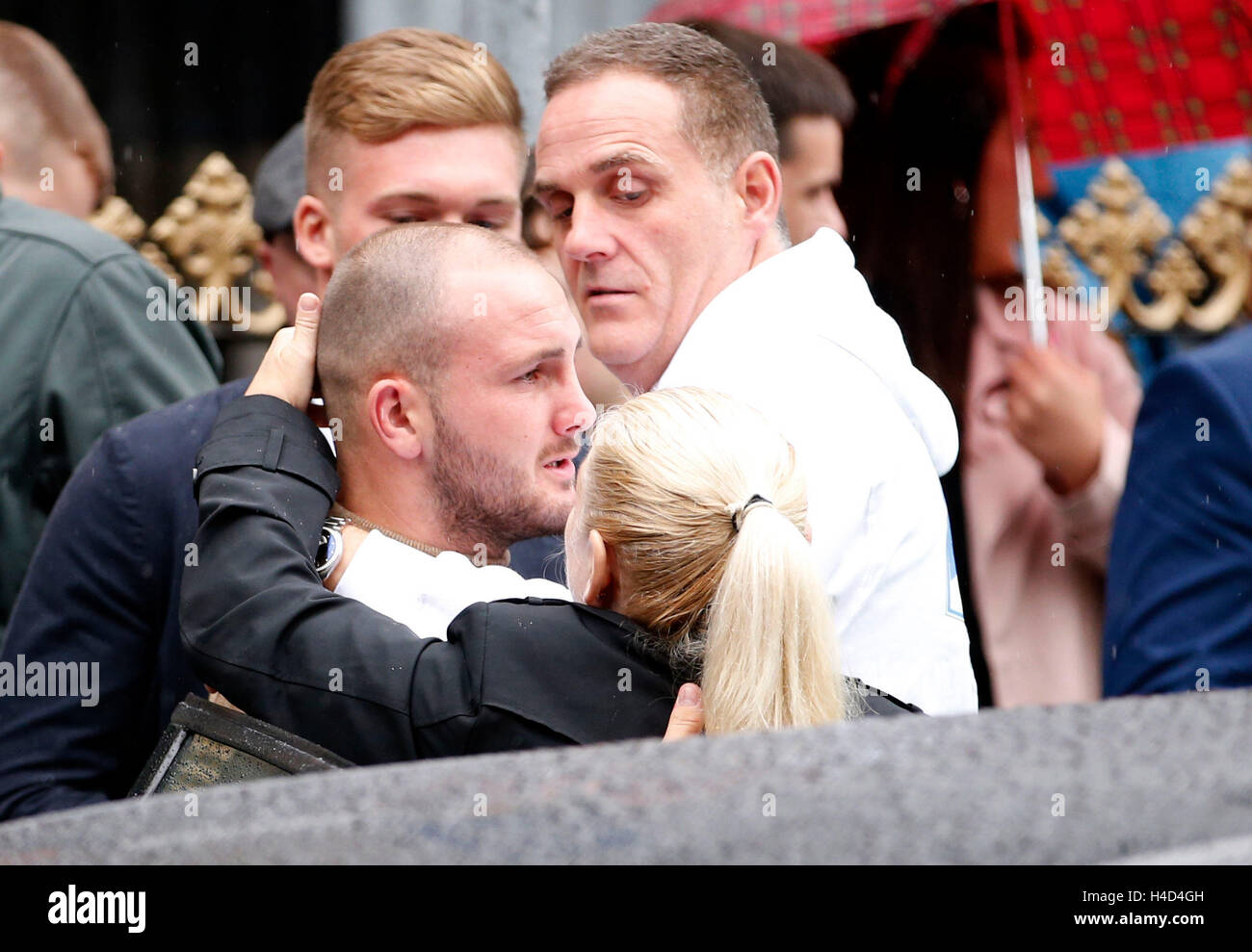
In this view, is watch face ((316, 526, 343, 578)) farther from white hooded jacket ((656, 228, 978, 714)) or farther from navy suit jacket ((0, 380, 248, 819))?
white hooded jacket ((656, 228, 978, 714))

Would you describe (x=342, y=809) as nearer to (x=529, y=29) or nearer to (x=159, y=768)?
(x=159, y=768)

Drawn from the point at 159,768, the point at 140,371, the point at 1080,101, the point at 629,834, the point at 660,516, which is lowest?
the point at 159,768

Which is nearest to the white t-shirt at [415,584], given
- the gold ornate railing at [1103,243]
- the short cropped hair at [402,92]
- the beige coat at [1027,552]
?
the short cropped hair at [402,92]

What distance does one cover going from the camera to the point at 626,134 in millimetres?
2230

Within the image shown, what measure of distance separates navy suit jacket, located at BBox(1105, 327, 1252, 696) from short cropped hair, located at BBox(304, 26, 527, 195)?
126 cm

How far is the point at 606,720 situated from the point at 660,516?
0.21 meters

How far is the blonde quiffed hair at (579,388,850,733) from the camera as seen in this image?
143 cm

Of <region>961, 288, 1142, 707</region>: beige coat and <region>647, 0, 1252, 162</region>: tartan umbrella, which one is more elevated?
<region>647, 0, 1252, 162</region>: tartan umbrella

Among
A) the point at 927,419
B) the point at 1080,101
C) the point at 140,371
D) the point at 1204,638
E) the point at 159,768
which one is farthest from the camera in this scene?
the point at 1080,101

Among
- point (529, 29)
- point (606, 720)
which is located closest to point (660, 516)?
point (606, 720)

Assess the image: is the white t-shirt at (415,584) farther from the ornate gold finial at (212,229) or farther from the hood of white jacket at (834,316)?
the ornate gold finial at (212,229)

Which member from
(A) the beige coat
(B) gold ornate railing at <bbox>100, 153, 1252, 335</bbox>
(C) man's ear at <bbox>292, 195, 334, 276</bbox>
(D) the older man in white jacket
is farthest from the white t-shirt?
(B) gold ornate railing at <bbox>100, 153, 1252, 335</bbox>

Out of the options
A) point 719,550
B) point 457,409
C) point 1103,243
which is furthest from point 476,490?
point 1103,243

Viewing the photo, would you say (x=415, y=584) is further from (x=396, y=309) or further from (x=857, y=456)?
(x=857, y=456)
